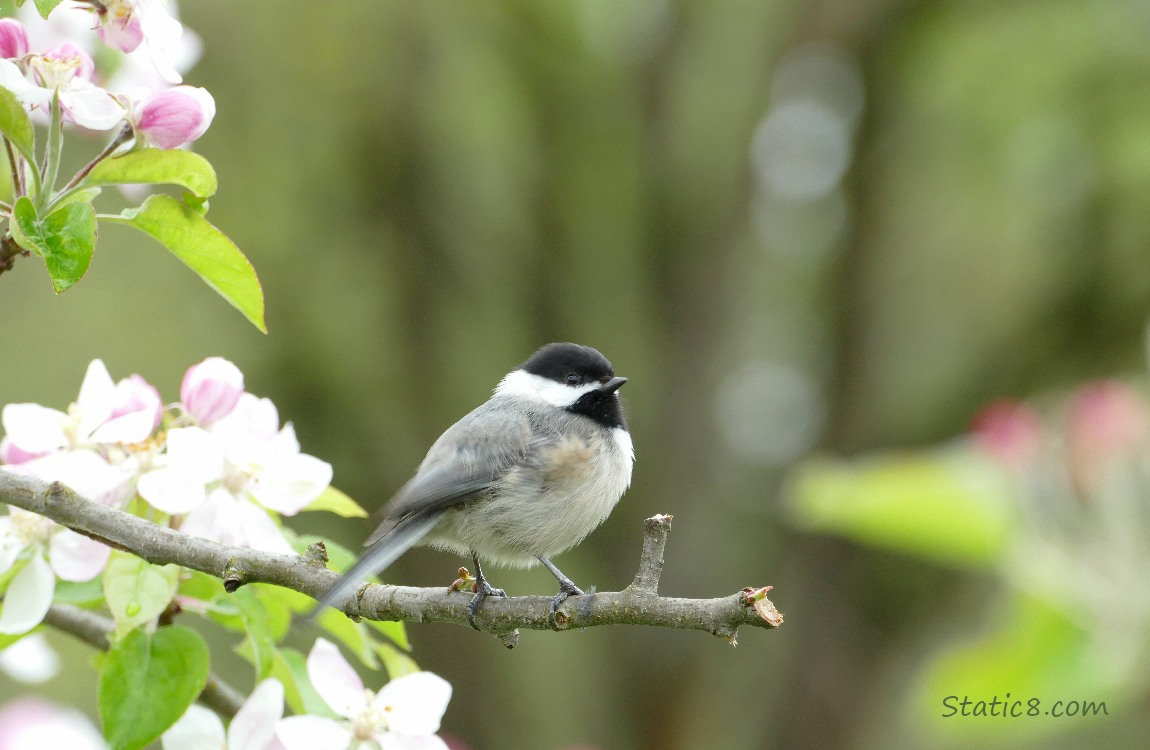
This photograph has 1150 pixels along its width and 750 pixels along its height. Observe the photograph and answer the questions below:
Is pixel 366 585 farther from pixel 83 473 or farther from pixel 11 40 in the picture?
pixel 11 40

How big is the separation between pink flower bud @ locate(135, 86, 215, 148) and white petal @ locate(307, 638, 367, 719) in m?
0.74

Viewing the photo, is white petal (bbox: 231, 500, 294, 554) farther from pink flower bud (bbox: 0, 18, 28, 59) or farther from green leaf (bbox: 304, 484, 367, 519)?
pink flower bud (bbox: 0, 18, 28, 59)

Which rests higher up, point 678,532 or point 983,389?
point 983,389

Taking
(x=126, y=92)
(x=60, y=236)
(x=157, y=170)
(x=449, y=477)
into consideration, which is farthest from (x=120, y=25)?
(x=449, y=477)

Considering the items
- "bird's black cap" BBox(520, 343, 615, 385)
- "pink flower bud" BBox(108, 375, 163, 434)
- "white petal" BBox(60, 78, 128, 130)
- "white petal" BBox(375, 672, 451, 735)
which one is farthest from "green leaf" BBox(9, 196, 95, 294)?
"bird's black cap" BBox(520, 343, 615, 385)

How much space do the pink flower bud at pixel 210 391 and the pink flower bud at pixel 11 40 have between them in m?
0.52

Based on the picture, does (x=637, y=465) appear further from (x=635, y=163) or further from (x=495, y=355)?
(x=635, y=163)

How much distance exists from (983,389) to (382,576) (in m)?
3.61

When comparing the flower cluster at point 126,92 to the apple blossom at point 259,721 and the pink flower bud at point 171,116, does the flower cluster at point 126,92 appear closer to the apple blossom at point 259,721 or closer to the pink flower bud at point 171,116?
the pink flower bud at point 171,116

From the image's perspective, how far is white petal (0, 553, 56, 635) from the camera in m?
1.62

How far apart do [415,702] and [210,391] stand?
1.91ft

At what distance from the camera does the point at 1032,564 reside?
7.97 ft

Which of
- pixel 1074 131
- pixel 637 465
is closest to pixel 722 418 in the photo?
pixel 637 465

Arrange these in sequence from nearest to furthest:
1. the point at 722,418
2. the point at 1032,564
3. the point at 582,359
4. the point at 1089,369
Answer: the point at 1032,564 < the point at 582,359 < the point at 1089,369 < the point at 722,418
